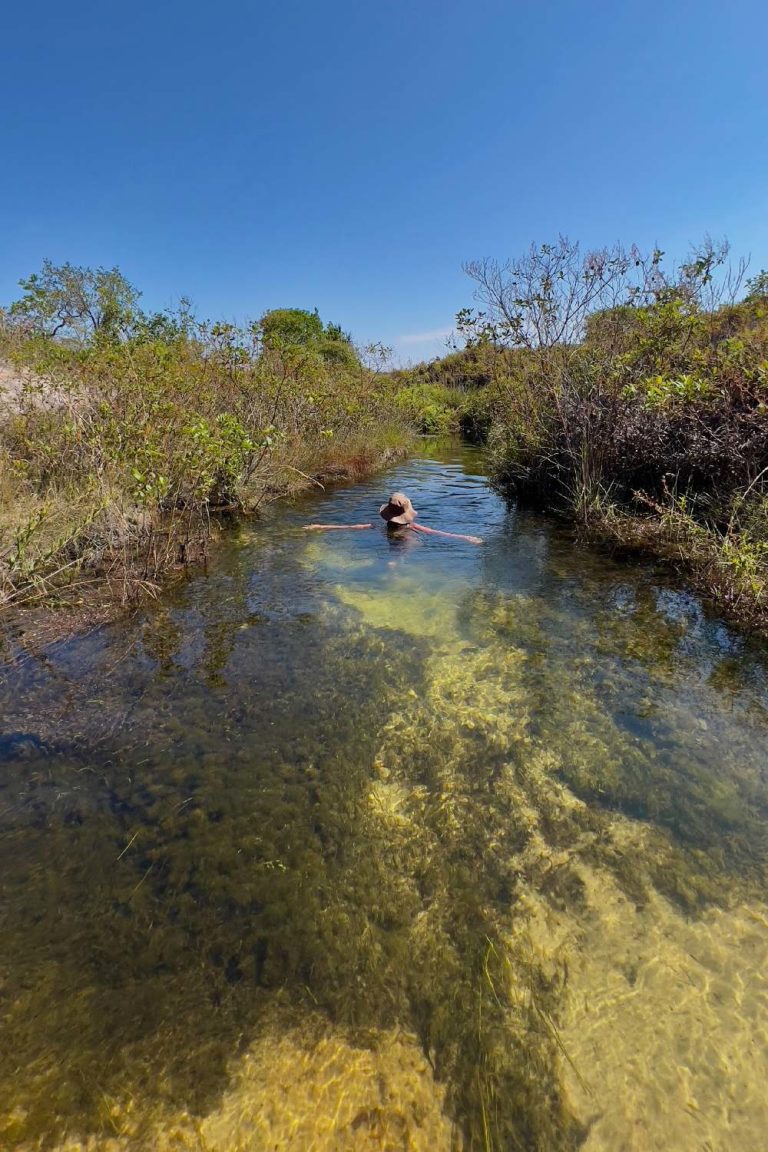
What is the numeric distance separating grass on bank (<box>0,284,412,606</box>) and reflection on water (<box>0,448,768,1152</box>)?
1473mm

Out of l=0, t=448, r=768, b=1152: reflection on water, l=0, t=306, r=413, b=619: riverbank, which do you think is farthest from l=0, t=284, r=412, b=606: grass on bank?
l=0, t=448, r=768, b=1152: reflection on water

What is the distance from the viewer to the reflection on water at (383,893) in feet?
6.19

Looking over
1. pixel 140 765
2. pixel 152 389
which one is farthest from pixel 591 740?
pixel 152 389

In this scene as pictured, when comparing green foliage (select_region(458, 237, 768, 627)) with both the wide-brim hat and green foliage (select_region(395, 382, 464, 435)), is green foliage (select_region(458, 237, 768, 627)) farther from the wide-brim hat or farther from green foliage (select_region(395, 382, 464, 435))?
green foliage (select_region(395, 382, 464, 435))

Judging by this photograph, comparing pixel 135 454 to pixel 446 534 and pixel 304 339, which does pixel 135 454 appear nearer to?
pixel 446 534

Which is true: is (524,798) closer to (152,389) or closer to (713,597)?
(713,597)

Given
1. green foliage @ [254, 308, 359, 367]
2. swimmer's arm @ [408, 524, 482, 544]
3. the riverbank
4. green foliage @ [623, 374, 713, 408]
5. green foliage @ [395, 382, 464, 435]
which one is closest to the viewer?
the riverbank

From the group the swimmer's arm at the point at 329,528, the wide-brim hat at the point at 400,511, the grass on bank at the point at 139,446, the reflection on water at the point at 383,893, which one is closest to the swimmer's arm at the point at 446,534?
the wide-brim hat at the point at 400,511

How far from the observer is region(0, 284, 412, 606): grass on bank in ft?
19.7

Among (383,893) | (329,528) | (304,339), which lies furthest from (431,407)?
(383,893)

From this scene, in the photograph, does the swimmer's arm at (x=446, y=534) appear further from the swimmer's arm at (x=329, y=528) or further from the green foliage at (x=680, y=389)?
the green foliage at (x=680, y=389)

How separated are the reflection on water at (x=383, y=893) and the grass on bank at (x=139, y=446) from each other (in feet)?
4.83

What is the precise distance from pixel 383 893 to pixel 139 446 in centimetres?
634

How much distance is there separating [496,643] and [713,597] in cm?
277
